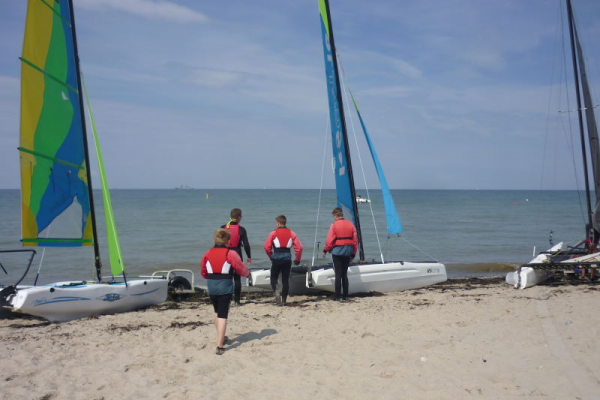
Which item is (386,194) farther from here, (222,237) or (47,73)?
(47,73)

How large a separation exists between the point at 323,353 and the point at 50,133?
5053 mm

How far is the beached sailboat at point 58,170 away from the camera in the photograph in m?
6.87

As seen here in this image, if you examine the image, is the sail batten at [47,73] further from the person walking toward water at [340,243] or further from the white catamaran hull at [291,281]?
the person walking toward water at [340,243]

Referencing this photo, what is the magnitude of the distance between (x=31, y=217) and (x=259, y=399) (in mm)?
4861

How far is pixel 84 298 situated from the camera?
700 cm

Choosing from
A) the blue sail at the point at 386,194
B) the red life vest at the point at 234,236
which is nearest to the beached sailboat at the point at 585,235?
the blue sail at the point at 386,194

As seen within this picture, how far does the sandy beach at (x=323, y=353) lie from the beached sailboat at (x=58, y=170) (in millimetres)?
337

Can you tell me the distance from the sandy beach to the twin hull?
64cm

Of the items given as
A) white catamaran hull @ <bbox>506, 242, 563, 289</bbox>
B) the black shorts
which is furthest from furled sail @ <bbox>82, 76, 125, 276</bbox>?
white catamaran hull @ <bbox>506, 242, 563, 289</bbox>

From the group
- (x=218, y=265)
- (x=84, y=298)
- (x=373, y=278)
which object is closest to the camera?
(x=218, y=265)

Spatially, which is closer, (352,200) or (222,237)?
(222,237)

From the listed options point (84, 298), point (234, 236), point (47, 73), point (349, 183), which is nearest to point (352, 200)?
point (349, 183)

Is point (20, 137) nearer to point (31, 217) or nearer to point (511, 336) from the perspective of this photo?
point (31, 217)

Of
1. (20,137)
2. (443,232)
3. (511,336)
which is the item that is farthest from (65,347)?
(443,232)
